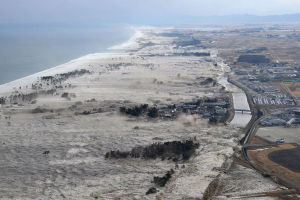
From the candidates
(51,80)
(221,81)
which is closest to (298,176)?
(221,81)

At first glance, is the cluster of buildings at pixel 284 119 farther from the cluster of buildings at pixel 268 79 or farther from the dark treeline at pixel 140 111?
the dark treeline at pixel 140 111

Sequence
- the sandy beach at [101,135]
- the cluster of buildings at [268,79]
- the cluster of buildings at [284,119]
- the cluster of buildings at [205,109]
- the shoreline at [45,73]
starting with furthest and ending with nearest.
→ the shoreline at [45,73] < the cluster of buildings at [268,79] < the cluster of buildings at [205,109] < the cluster of buildings at [284,119] < the sandy beach at [101,135]

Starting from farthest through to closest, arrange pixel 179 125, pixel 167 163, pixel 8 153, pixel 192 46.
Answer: pixel 192 46, pixel 179 125, pixel 8 153, pixel 167 163

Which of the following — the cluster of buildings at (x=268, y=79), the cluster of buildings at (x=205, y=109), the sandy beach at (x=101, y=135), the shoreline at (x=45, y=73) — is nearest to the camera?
the sandy beach at (x=101, y=135)

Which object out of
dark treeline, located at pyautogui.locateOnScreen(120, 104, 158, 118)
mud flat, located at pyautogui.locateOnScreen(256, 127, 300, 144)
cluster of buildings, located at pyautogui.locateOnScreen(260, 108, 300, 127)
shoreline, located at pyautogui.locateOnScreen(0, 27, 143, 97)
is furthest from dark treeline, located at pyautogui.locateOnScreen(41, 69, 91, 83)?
mud flat, located at pyautogui.locateOnScreen(256, 127, 300, 144)

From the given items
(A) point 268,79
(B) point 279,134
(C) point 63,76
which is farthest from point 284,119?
(C) point 63,76

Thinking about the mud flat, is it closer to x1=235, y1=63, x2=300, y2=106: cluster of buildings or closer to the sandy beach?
the sandy beach

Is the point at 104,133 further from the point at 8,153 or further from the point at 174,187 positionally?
the point at 174,187

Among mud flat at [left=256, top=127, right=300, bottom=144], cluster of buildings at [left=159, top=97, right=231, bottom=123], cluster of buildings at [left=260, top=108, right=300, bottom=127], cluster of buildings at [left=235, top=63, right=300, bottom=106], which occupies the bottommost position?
mud flat at [left=256, top=127, right=300, bottom=144]

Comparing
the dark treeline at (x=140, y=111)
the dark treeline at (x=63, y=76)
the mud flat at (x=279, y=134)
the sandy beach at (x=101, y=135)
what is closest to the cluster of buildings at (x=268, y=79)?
the sandy beach at (x=101, y=135)

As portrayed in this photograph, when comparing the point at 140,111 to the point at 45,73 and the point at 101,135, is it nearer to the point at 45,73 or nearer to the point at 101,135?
the point at 101,135

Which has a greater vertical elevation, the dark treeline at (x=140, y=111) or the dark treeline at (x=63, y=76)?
the dark treeline at (x=63, y=76)
